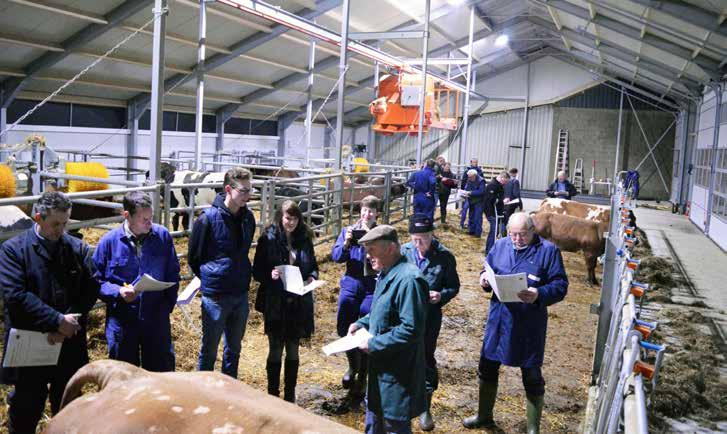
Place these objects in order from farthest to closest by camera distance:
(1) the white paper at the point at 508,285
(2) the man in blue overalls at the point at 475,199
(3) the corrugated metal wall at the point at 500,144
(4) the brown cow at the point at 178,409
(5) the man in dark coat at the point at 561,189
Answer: (3) the corrugated metal wall at the point at 500,144 < (5) the man in dark coat at the point at 561,189 < (2) the man in blue overalls at the point at 475,199 < (1) the white paper at the point at 508,285 < (4) the brown cow at the point at 178,409

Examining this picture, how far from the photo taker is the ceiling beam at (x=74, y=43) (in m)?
14.4

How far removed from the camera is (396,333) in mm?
3219

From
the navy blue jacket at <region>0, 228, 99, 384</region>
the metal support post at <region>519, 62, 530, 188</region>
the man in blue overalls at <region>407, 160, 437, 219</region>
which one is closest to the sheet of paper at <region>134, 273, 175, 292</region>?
the navy blue jacket at <region>0, 228, 99, 384</region>

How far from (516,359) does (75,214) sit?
641 cm

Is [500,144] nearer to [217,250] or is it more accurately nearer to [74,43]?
[74,43]

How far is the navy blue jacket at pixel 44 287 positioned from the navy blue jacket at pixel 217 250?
0.86 m

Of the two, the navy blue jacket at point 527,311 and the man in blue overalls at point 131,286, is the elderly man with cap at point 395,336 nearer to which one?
the navy blue jacket at point 527,311

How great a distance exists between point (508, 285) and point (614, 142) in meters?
27.1

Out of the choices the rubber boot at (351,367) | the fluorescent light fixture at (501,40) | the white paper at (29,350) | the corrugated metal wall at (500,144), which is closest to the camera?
the white paper at (29,350)

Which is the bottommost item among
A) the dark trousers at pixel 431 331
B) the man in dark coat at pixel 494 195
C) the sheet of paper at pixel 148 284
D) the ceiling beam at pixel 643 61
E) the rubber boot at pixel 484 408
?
the rubber boot at pixel 484 408

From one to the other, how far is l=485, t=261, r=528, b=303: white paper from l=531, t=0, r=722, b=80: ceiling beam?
11673 millimetres

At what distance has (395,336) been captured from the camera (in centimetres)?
322

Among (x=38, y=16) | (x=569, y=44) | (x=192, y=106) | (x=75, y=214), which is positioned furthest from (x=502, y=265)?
(x=569, y=44)

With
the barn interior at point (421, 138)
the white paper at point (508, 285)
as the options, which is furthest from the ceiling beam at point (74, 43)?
the white paper at point (508, 285)
